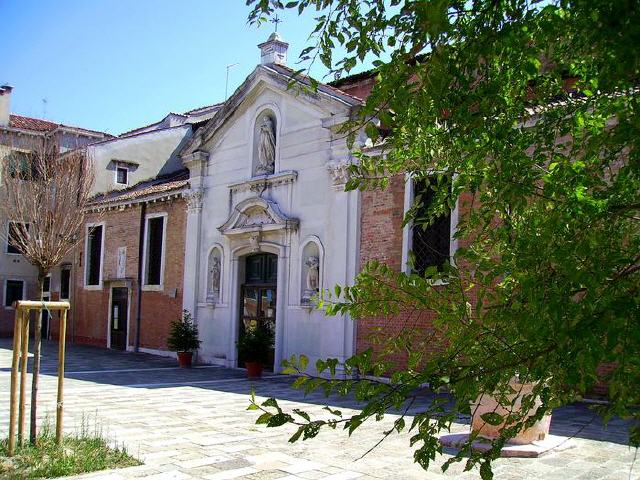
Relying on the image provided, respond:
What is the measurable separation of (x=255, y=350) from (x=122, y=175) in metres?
13.8

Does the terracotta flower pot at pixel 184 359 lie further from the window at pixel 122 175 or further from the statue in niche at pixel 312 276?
the window at pixel 122 175

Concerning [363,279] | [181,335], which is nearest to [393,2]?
[363,279]

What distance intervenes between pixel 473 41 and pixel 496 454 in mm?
1324

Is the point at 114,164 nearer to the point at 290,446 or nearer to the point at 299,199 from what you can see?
the point at 299,199

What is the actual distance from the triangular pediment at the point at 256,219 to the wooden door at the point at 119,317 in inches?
263

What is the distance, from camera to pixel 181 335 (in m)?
18.3

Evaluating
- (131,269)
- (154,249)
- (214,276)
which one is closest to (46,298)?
(131,269)

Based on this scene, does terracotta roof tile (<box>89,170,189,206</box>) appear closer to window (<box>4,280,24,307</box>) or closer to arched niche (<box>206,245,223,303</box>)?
arched niche (<box>206,245,223,303</box>)

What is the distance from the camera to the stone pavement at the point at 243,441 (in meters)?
6.63

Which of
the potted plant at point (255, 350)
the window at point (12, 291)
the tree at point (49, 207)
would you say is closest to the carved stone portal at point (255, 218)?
the potted plant at point (255, 350)

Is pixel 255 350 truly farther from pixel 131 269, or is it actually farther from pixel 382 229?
pixel 131 269

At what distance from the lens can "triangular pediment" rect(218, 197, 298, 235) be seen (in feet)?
54.8

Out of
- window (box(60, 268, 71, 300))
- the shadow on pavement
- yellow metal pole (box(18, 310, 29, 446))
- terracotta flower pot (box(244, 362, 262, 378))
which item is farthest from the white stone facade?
window (box(60, 268, 71, 300))

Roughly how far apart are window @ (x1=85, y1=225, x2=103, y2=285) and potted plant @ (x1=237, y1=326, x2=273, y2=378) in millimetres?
11018
